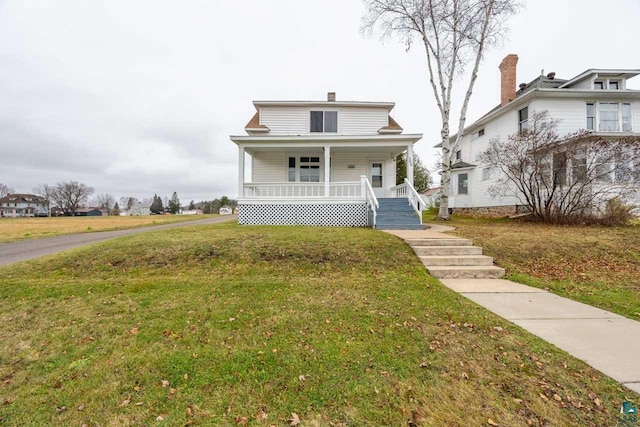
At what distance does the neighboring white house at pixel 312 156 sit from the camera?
12688 millimetres

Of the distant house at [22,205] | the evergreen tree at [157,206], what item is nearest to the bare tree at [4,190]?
the distant house at [22,205]

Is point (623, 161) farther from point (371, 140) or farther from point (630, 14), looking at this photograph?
point (371, 140)

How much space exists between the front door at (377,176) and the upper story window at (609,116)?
43.3 feet

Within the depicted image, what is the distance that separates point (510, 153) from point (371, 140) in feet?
23.2

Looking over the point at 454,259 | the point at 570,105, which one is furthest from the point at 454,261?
the point at 570,105

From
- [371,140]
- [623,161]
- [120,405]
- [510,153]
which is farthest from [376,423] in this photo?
[623,161]

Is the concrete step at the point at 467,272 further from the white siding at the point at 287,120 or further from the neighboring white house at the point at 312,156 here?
the white siding at the point at 287,120

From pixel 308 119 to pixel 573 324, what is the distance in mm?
14797

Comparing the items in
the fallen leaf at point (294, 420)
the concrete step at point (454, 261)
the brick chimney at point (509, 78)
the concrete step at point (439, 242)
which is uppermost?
the brick chimney at point (509, 78)

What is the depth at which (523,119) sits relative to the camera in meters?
16.9

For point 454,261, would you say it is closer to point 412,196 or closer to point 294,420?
point 294,420

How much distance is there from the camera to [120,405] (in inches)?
86.7

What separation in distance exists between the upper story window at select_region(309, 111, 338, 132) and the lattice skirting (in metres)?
5.79

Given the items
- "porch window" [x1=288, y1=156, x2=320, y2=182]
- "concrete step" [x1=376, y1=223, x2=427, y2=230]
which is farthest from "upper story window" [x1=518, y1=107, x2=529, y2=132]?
"porch window" [x1=288, y1=156, x2=320, y2=182]
